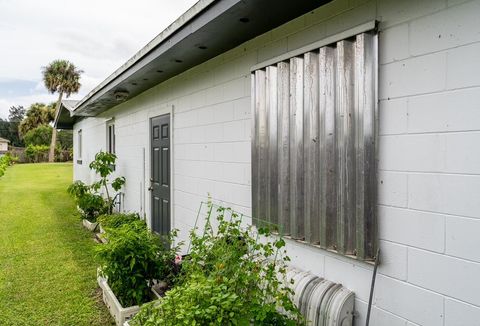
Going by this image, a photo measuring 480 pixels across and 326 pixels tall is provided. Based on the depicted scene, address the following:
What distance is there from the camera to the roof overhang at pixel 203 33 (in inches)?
96.7

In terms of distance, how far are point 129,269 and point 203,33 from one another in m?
2.28

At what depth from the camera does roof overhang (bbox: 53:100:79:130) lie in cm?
1053

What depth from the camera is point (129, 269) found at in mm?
3316

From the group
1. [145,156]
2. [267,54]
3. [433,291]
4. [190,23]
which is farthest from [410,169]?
[145,156]

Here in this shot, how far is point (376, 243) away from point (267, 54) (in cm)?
182

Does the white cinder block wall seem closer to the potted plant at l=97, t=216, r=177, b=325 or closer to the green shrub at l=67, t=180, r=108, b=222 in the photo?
the potted plant at l=97, t=216, r=177, b=325

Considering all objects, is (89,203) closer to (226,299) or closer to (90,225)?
(90,225)

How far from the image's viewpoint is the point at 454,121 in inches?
65.9

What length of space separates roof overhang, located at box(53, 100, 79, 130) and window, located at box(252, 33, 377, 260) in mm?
8218

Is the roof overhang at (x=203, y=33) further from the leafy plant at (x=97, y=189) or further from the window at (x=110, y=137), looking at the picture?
the window at (x=110, y=137)

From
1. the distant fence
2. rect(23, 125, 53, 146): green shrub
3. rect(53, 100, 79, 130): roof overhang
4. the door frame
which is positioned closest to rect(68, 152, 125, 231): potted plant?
the door frame

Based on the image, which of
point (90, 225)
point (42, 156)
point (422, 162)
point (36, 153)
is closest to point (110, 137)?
point (90, 225)

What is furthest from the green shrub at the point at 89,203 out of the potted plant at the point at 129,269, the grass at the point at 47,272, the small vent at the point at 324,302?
the small vent at the point at 324,302

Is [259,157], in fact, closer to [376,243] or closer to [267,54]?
[267,54]
